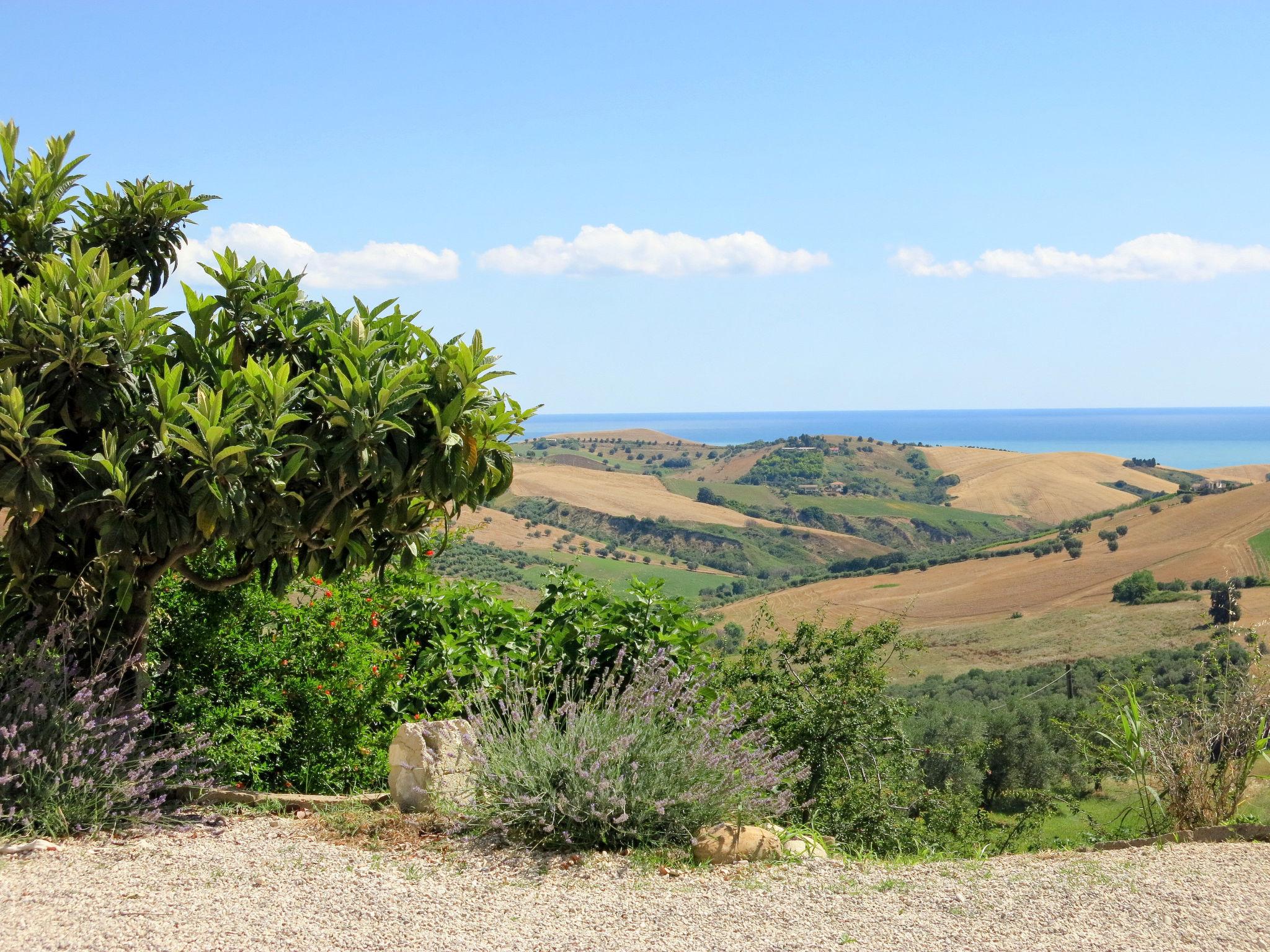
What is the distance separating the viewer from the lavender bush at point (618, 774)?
4.28 m

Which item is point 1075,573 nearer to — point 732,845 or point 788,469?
point 732,845

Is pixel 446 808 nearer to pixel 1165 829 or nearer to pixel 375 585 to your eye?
pixel 375 585

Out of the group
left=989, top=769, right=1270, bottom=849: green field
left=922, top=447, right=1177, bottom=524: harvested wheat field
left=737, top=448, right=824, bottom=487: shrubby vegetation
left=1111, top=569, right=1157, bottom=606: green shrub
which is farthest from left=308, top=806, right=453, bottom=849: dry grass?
left=737, top=448, right=824, bottom=487: shrubby vegetation

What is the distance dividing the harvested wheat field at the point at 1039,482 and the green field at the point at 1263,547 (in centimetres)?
3634

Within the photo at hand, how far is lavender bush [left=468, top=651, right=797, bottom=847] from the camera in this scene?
4.28 metres

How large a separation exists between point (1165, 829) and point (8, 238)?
681 centimetres

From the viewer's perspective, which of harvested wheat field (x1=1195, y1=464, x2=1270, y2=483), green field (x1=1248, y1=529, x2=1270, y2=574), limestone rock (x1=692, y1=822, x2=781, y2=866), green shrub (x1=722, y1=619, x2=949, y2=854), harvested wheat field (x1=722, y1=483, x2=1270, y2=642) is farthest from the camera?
harvested wheat field (x1=1195, y1=464, x2=1270, y2=483)

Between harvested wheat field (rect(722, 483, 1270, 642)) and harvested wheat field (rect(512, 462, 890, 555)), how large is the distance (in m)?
21.6

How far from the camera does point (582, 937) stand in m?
3.31

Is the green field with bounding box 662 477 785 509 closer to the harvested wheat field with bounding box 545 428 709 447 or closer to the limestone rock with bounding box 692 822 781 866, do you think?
the harvested wheat field with bounding box 545 428 709 447

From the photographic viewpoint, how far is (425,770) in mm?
4793

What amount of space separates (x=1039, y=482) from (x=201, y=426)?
10611 centimetres

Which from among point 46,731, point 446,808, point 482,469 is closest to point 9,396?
point 46,731

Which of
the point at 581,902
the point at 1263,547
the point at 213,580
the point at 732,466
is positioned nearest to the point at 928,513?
the point at 732,466
